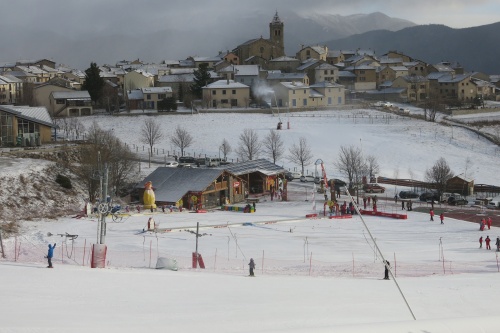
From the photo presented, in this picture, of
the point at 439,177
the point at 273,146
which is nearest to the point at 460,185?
the point at 439,177

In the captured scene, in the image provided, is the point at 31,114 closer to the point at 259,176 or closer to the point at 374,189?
the point at 259,176

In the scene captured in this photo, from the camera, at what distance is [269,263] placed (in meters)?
23.8

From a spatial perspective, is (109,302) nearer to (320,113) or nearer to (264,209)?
(264,209)

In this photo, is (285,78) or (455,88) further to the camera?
(455,88)

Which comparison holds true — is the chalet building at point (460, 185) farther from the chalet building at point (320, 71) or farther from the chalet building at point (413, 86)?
the chalet building at point (320, 71)

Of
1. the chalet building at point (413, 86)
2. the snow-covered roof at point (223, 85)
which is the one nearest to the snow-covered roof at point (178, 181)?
the snow-covered roof at point (223, 85)

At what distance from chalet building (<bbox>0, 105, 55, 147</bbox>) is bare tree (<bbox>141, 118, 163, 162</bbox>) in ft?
25.6

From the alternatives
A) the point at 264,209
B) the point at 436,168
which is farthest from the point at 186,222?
the point at 436,168

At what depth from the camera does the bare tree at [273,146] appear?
50250 mm

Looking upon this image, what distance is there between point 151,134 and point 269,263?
30613 mm

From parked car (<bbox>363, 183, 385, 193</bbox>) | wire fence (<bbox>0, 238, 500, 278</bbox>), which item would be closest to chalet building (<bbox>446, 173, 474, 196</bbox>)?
parked car (<bbox>363, 183, 385, 193</bbox>)

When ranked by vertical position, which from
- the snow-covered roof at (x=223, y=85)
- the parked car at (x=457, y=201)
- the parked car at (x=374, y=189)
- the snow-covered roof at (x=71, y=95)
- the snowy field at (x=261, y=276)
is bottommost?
the snowy field at (x=261, y=276)

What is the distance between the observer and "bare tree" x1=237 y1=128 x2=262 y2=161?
50.3 metres

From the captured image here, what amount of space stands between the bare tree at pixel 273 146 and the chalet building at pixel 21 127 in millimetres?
14047
